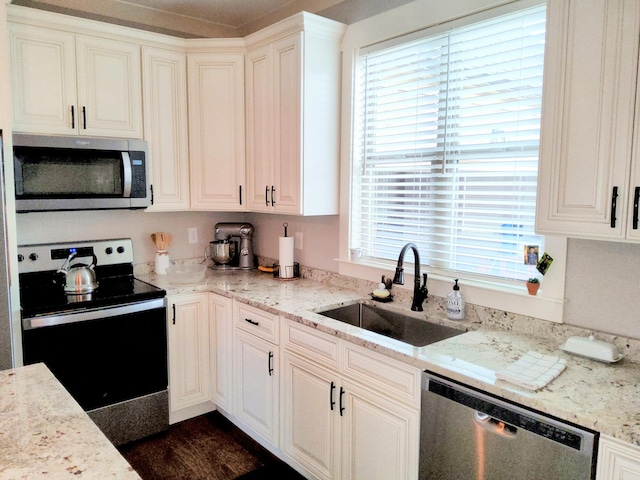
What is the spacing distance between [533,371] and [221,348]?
1919 millimetres

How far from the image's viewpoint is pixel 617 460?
1280 millimetres

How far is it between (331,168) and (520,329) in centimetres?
142

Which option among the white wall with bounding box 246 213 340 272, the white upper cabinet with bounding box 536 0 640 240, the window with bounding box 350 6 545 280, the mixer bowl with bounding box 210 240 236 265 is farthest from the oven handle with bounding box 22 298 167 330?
the white upper cabinet with bounding box 536 0 640 240

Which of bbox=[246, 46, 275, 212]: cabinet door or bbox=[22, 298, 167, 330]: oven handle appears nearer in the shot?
bbox=[22, 298, 167, 330]: oven handle

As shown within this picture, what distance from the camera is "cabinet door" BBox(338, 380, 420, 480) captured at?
184cm

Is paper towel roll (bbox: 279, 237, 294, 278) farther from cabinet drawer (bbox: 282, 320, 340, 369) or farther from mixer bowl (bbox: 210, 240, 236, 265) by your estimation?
cabinet drawer (bbox: 282, 320, 340, 369)

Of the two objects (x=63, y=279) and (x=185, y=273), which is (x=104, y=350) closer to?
(x=63, y=279)

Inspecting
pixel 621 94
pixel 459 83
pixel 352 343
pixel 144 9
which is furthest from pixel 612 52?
pixel 144 9

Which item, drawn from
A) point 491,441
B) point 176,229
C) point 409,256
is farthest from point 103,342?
point 491,441

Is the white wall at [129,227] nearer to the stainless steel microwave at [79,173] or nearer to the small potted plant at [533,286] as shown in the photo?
the stainless steel microwave at [79,173]

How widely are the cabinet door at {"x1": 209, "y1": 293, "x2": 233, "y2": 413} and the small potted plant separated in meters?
1.63

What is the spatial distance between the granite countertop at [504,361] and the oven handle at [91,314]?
1.50ft

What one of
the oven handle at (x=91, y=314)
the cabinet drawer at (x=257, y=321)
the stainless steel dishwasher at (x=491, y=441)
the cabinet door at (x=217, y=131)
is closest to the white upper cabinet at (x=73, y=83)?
the cabinet door at (x=217, y=131)

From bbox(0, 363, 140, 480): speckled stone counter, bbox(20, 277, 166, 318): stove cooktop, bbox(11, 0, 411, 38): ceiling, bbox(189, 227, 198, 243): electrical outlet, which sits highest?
bbox(11, 0, 411, 38): ceiling
